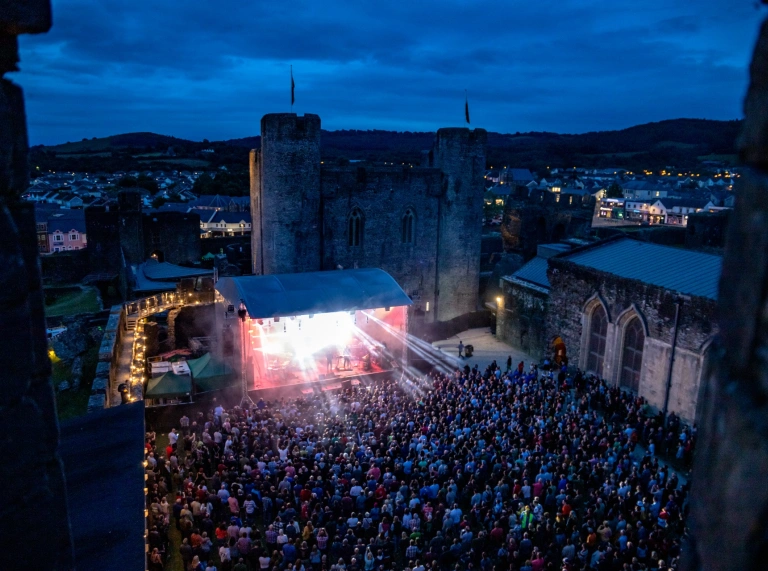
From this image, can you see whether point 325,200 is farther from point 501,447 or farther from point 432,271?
point 501,447

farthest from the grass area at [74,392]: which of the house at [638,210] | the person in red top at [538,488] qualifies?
the house at [638,210]

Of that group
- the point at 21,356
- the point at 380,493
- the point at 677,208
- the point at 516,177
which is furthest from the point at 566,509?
the point at 516,177

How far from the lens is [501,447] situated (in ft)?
49.0

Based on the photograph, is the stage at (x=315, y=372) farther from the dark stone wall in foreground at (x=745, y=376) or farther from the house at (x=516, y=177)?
the house at (x=516, y=177)

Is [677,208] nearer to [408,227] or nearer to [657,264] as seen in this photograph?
[408,227]

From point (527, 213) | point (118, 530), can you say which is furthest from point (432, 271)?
point (118, 530)

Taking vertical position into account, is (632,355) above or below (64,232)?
above

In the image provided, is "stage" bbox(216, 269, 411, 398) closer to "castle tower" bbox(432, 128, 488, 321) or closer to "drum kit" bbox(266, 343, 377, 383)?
"drum kit" bbox(266, 343, 377, 383)

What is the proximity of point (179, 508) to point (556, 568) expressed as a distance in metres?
8.02

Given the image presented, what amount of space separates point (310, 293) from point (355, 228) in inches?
308

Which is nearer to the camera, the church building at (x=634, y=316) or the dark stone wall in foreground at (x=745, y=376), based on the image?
the dark stone wall in foreground at (x=745, y=376)

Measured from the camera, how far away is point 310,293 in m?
22.8

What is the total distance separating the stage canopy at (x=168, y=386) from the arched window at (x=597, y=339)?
14.9 metres

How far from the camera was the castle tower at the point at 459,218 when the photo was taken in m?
31.3
